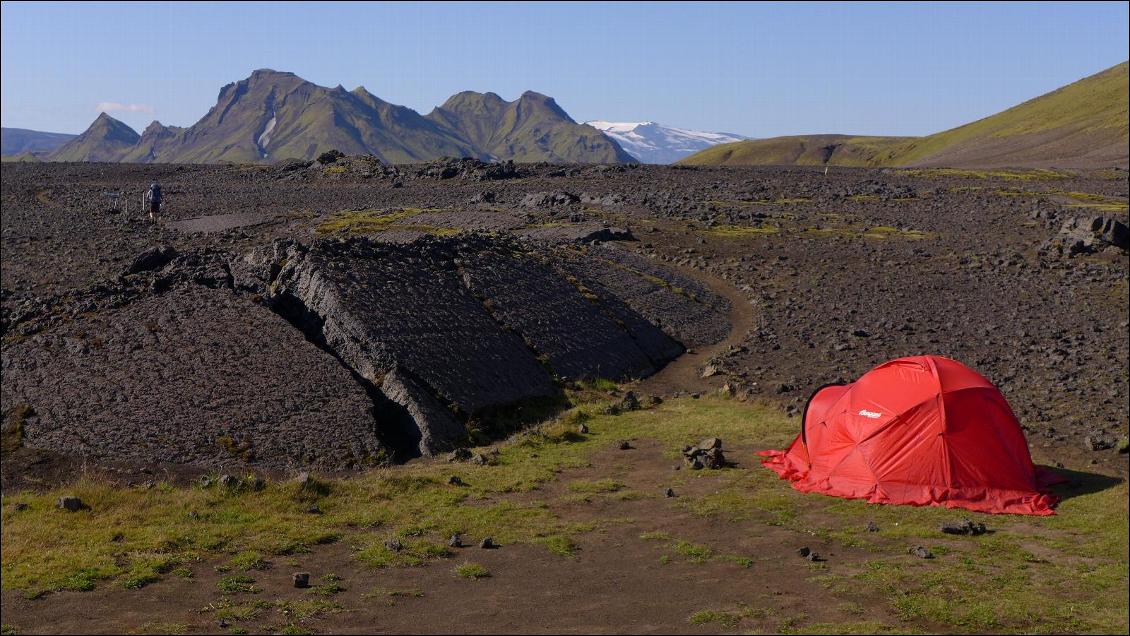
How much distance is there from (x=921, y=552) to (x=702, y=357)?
68.4ft

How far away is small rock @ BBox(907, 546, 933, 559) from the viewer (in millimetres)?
17125

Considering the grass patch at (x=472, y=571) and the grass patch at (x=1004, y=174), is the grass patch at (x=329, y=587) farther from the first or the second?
the grass patch at (x=1004, y=174)

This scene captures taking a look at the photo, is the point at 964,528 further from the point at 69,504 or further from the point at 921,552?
the point at 69,504

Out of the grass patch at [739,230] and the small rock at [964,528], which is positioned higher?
the grass patch at [739,230]

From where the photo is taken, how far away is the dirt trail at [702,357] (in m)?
33.7

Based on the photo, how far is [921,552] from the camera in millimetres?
17203

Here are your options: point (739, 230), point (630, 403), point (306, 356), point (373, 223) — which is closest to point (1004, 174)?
point (739, 230)

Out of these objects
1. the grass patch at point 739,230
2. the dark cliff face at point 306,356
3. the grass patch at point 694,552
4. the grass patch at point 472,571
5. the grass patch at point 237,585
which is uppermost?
the grass patch at point 739,230

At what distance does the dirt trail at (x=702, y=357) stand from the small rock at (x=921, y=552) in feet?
51.4

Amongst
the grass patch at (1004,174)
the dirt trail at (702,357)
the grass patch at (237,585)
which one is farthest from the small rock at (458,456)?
the grass patch at (1004,174)

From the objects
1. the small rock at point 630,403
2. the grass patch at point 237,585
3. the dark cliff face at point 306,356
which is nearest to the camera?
the grass patch at point 237,585

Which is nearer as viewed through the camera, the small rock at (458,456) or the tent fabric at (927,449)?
the tent fabric at (927,449)

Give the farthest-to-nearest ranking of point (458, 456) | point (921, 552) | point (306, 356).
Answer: point (306, 356), point (458, 456), point (921, 552)

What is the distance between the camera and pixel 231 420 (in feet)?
75.6
